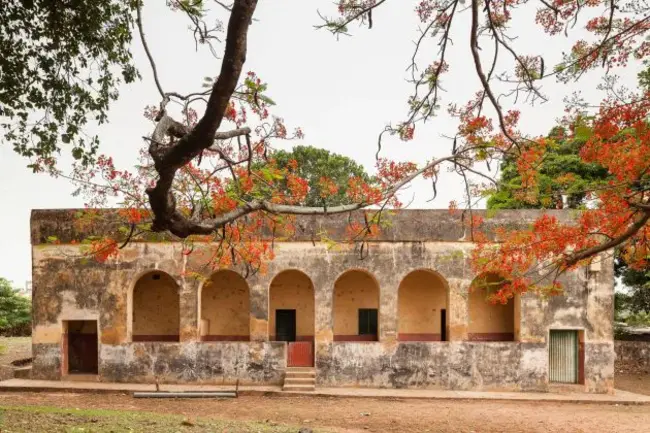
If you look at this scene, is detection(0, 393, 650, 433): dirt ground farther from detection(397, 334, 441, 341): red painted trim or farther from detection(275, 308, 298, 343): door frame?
detection(275, 308, 298, 343): door frame

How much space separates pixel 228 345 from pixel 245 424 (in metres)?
5.63

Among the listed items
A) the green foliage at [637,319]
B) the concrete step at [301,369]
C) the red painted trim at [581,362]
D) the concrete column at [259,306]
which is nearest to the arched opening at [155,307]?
the concrete column at [259,306]

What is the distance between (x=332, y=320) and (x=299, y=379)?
1657mm

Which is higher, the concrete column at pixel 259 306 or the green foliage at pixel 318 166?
the green foliage at pixel 318 166

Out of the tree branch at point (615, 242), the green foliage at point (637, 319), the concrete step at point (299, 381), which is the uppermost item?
the tree branch at point (615, 242)

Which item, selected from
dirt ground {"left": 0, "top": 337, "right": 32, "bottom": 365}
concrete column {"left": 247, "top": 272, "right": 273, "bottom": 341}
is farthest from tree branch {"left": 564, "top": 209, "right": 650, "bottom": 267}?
dirt ground {"left": 0, "top": 337, "right": 32, "bottom": 365}

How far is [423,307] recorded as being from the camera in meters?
18.5

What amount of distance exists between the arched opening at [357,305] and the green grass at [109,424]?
26.5 feet

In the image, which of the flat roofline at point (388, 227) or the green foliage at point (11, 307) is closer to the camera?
the flat roofline at point (388, 227)

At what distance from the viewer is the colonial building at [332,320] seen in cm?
1580

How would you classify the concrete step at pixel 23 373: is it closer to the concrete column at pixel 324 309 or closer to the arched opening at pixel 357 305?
the concrete column at pixel 324 309

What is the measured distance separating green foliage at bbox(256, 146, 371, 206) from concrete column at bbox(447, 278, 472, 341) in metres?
12.4

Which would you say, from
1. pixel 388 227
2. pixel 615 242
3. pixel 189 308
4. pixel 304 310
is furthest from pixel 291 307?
pixel 615 242

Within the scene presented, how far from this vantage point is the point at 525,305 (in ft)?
52.6
